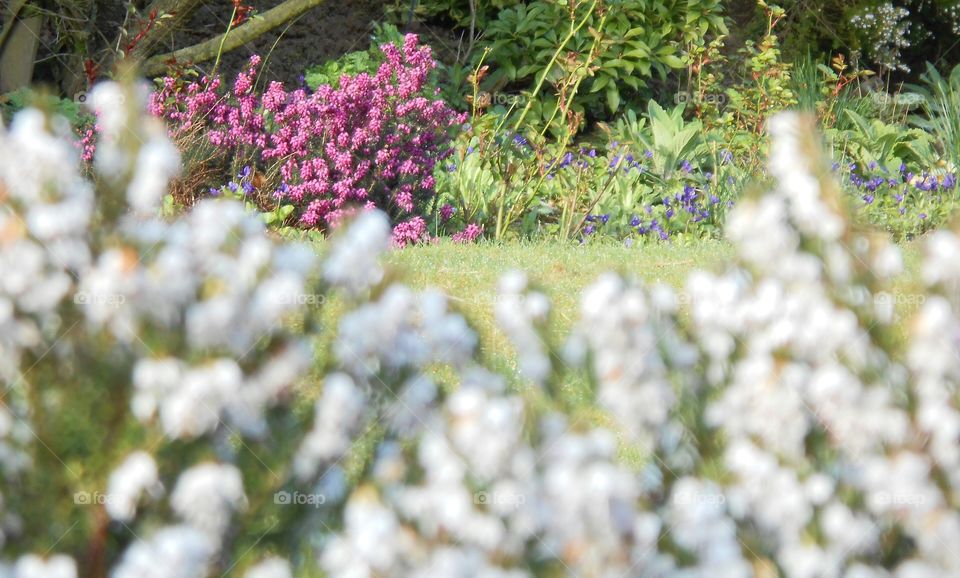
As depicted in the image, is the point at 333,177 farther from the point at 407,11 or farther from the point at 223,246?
the point at 223,246

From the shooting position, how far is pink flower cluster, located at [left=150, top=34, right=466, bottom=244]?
6.05 meters

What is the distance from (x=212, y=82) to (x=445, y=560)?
4.92 m

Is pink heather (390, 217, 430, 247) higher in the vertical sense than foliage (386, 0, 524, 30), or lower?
Answer: higher

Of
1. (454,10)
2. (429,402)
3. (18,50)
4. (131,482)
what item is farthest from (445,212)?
(131,482)

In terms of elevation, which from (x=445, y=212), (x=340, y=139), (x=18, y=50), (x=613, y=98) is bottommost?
(x=613, y=98)

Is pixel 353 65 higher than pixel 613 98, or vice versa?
pixel 353 65

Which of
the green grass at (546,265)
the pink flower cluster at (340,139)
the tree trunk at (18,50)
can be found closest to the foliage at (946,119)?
the green grass at (546,265)

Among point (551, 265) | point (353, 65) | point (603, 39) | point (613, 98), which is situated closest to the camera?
point (551, 265)

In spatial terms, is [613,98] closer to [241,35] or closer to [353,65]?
[353,65]

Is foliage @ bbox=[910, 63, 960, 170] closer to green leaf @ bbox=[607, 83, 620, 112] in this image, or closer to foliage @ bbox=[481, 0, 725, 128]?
foliage @ bbox=[481, 0, 725, 128]

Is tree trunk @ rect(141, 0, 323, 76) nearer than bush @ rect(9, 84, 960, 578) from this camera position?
No

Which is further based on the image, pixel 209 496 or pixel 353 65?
pixel 353 65

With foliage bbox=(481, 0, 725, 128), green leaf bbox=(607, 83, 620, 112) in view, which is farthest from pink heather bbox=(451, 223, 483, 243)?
green leaf bbox=(607, 83, 620, 112)

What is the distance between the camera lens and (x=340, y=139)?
19.8 ft
